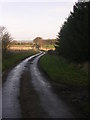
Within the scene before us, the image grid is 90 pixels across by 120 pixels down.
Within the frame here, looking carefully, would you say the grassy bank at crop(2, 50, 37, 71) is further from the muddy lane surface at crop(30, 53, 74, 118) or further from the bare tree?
the muddy lane surface at crop(30, 53, 74, 118)

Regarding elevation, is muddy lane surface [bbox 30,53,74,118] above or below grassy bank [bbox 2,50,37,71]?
above

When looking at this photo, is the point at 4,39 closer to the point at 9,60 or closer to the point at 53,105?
the point at 9,60

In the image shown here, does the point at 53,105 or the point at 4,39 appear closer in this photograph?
the point at 53,105

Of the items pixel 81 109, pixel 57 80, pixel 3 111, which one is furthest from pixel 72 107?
pixel 57 80

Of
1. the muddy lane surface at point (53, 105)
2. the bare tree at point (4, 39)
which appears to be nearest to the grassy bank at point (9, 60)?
the bare tree at point (4, 39)

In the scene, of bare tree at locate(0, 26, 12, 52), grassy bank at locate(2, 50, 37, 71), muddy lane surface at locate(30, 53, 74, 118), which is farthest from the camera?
bare tree at locate(0, 26, 12, 52)

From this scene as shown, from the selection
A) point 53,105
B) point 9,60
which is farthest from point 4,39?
point 53,105

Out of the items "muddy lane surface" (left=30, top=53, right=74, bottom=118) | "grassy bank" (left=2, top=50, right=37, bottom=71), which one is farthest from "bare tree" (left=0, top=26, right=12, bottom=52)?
"muddy lane surface" (left=30, top=53, right=74, bottom=118)

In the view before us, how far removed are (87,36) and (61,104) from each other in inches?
465

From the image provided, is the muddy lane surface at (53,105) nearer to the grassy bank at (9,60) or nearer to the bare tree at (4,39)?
the grassy bank at (9,60)

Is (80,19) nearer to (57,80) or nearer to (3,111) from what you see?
(57,80)

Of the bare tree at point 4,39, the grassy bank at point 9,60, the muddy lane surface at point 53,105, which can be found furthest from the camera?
the bare tree at point 4,39

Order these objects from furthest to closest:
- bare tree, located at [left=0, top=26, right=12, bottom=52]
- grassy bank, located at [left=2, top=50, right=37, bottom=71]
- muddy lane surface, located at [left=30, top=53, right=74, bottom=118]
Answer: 1. bare tree, located at [left=0, top=26, right=12, bottom=52]
2. grassy bank, located at [left=2, top=50, right=37, bottom=71]
3. muddy lane surface, located at [left=30, top=53, right=74, bottom=118]

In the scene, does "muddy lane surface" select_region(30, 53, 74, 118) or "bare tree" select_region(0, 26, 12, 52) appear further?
"bare tree" select_region(0, 26, 12, 52)
